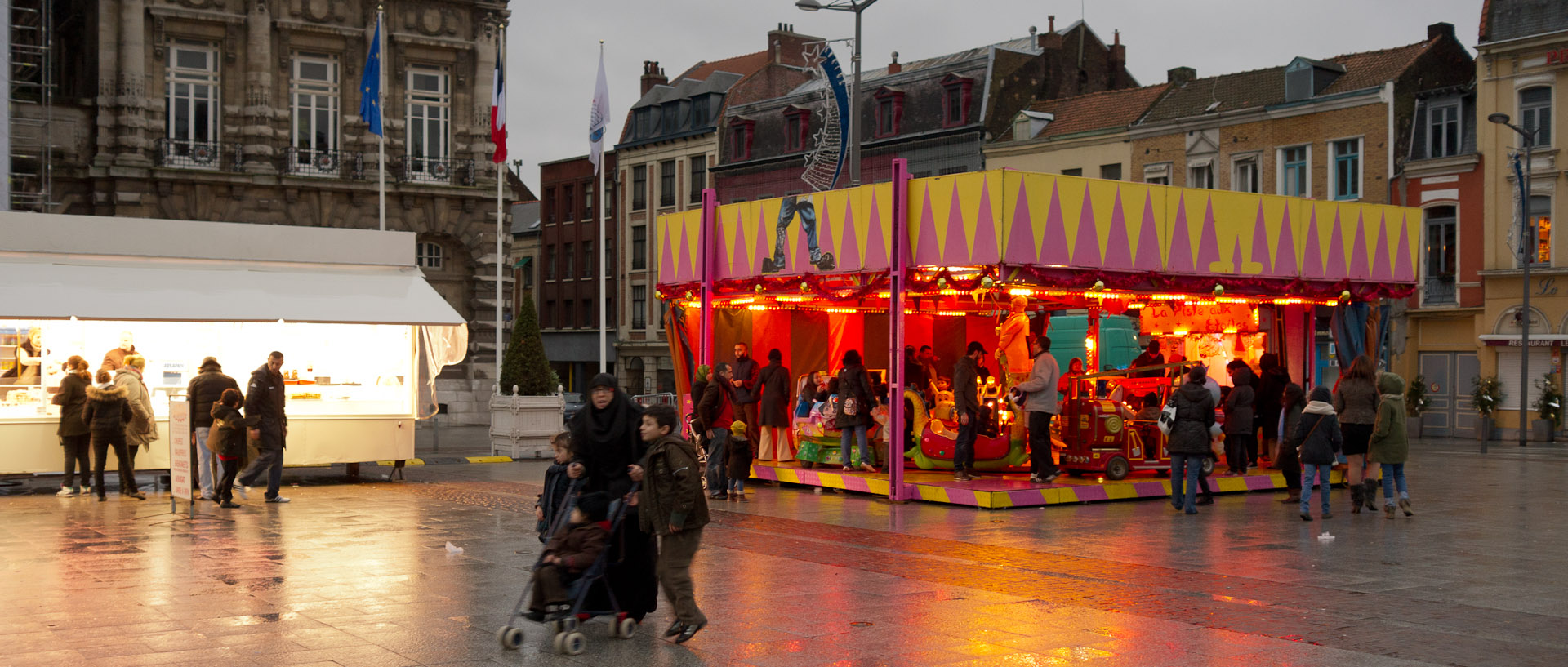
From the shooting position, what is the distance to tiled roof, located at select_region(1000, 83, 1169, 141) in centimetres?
4525

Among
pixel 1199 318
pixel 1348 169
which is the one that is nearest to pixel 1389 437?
pixel 1199 318

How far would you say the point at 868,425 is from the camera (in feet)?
60.6

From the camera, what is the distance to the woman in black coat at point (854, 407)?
59.2 ft

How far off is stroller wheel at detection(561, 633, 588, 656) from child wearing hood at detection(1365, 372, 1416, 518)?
982 cm

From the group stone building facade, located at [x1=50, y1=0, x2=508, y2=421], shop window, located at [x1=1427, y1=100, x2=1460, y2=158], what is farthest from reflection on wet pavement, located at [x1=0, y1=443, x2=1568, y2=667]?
shop window, located at [x1=1427, y1=100, x2=1460, y2=158]

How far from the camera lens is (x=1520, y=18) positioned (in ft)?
123

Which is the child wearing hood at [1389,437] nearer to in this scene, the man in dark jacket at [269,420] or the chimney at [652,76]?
the man in dark jacket at [269,420]

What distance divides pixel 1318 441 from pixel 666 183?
→ 4679cm

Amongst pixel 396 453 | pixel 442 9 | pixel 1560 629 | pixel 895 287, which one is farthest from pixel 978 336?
pixel 442 9

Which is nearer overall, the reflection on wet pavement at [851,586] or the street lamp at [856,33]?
the reflection on wet pavement at [851,586]

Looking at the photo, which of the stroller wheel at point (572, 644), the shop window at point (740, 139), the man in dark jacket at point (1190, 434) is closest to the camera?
the stroller wheel at point (572, 644)

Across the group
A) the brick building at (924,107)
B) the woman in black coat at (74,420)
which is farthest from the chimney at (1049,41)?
the woman in black coat at (74,420)

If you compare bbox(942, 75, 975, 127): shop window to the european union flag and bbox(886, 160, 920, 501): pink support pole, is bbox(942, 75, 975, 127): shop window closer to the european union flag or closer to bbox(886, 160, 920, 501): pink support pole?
the european union flag

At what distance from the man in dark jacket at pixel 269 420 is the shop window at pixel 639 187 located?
145ft
